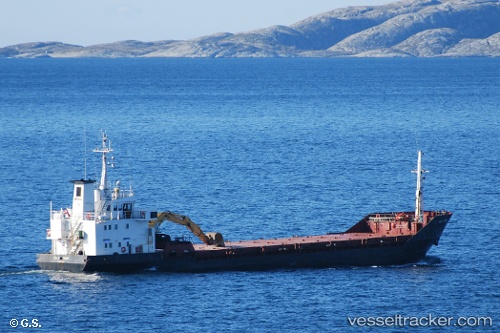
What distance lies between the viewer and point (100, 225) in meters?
82.8

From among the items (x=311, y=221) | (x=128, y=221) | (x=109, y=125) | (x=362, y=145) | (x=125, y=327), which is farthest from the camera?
(x=109, y=125)

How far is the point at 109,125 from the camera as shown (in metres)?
199

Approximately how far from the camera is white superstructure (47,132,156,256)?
83000mm

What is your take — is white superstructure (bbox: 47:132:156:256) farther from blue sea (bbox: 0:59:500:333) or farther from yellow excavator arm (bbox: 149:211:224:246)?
blue sea (bbox: 0:59:500:333)

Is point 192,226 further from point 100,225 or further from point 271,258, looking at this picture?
point 100,225

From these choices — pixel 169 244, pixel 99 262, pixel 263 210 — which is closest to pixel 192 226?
pixel 169 244

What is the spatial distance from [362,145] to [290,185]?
40.9 meters

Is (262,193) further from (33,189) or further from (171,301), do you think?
(171,301)

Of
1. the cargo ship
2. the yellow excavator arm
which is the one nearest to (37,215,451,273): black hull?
the cargo ship

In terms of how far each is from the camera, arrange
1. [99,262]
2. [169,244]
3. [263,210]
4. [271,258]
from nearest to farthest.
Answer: [99,262] < [169,244] < [271,258] < [263,210]

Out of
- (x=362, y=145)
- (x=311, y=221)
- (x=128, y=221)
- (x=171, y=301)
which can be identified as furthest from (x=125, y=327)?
(x=362, y=145)

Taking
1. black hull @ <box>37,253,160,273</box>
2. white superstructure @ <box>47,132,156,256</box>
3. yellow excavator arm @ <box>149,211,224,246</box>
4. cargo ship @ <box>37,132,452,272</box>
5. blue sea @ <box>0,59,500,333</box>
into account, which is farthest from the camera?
yellow excavator arm @ <box>149,211,224,246</box>

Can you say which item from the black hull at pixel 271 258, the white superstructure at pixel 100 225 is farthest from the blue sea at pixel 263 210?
the white superstructure at pixel 100 225

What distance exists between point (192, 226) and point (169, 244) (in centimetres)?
230
